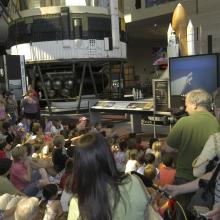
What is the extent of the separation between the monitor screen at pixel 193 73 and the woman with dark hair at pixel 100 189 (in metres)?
8.35

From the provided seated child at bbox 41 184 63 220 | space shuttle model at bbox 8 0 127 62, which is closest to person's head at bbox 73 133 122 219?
seated child at bbox 41 184 63 220

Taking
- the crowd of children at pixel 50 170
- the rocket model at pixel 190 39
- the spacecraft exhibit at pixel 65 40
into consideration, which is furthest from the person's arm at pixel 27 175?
the spacecraft exhibit at pixel 65 40

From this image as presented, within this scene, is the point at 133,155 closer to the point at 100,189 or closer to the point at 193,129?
the point at 193,129

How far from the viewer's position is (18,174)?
6191 millimetres

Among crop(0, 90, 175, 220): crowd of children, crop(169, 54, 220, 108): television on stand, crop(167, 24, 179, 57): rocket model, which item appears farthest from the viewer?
crop(167, 24, 179, 57): rocket model

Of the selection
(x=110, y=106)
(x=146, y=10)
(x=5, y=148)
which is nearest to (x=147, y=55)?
(x=146, y=10)

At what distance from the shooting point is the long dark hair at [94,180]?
219cm

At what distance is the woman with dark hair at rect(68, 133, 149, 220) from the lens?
2193 millimetres

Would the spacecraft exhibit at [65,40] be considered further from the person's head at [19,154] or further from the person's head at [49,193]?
the person's head at [49,193]

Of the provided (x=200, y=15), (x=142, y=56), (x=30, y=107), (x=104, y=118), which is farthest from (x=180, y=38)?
(x=142, y=56)

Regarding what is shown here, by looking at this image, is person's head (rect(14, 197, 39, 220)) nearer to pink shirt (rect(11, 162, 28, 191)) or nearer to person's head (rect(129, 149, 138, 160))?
pink shirt (rect(11, 162, 28, 191))

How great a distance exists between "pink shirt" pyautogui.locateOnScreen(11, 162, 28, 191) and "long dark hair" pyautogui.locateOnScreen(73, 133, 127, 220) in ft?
13.5

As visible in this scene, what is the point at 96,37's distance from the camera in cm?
2244

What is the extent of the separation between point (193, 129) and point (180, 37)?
41.6ft
